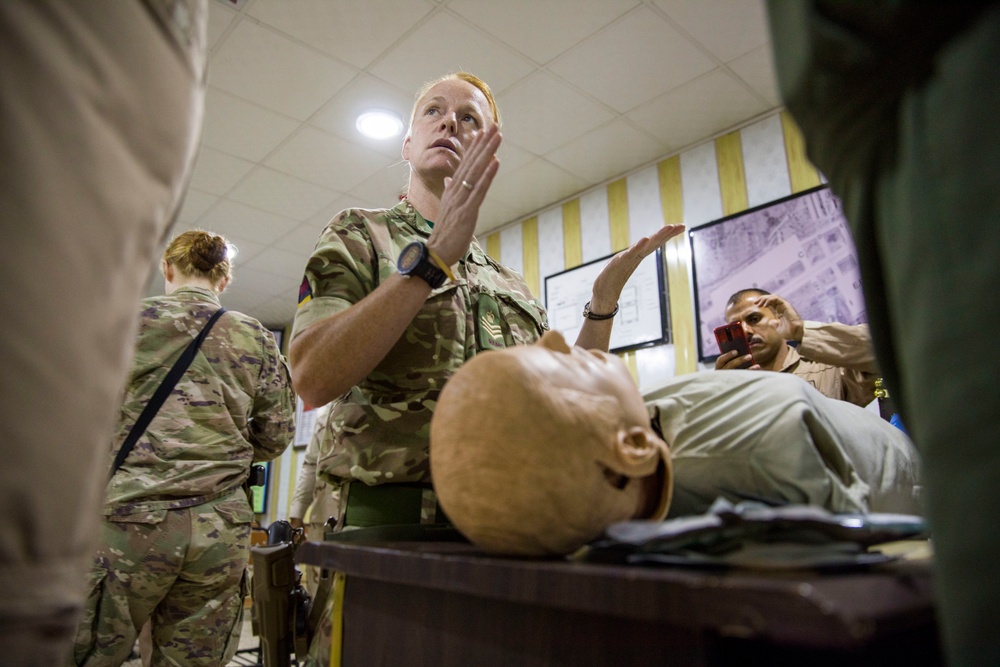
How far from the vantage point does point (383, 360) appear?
1045mm

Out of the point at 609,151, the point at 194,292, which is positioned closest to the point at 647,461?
the point at 194,292

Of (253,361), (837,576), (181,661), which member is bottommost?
(181,661)

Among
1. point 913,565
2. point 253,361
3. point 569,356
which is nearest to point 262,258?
point 253,361

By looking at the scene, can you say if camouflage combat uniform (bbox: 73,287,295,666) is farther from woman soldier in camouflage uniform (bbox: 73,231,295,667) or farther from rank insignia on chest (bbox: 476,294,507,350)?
rank insignia on chest (bbox: 476,294,507,350)

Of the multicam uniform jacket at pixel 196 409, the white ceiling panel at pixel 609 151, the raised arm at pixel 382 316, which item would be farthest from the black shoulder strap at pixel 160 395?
the white ceiling panel at pixel 609 151

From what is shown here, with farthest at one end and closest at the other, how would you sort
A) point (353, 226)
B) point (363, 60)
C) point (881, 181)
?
point (363, 60)
point (353, 226)
point (881, 181)

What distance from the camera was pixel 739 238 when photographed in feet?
9.56

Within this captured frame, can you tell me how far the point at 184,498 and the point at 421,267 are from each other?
114 centimetres

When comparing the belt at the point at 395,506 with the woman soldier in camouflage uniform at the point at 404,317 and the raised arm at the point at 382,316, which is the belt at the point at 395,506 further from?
the raised arm at the point at 382,316

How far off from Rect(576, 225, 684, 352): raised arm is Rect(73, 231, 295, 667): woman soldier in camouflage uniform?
1093mm

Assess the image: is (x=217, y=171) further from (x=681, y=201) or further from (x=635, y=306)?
(x=681, y=201)

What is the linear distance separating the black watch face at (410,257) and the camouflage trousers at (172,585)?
1.11m

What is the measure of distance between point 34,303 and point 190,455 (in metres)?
1.47

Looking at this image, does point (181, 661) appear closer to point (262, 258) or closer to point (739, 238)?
point (739, 238)
